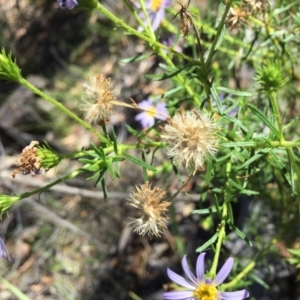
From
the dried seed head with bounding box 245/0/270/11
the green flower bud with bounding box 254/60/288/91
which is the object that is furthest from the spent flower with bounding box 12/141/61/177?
the dried seed head with bounding box 245/0/270/11

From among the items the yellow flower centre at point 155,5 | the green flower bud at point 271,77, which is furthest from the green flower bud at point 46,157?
the yellow flower centre at point 155,5

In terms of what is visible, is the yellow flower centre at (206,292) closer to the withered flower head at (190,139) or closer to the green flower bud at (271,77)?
the withered flower head at (190,139)

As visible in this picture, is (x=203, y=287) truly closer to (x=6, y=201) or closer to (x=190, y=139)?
(x=190, y=139)

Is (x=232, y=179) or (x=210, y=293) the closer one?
(x=210, y=293)

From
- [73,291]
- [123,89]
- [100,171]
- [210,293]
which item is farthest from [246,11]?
[73,291]

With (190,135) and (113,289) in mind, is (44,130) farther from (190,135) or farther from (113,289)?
(190,135)

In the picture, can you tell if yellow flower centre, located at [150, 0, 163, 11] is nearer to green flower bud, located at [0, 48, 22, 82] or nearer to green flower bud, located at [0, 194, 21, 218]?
green flower bud, located at [0, 48, 22, 82]
